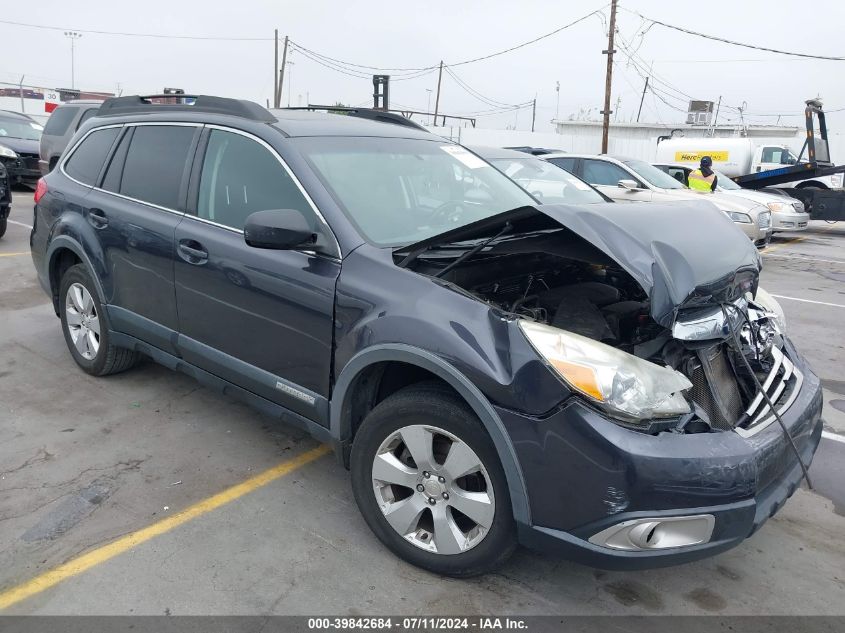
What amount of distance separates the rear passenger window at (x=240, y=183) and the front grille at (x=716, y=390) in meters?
1.75

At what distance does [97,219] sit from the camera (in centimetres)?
407

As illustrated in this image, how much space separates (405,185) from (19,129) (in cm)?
1534

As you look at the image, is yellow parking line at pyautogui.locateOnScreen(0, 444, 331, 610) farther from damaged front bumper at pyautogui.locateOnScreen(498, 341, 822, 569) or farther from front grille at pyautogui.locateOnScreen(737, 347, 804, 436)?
front grille at pyautogui.locateOnScreen(737, 347, 804, 436)

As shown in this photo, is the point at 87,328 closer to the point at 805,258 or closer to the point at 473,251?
the point at 473,251

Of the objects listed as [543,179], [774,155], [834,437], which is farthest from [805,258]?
[774,155]

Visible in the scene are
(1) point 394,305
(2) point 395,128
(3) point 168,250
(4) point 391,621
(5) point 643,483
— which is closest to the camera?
(5) point 643,483

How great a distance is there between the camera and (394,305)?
8.47 ft

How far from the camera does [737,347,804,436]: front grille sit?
246 cm

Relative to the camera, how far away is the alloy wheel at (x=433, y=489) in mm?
2428

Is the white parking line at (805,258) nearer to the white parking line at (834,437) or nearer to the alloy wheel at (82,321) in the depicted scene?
the white parking line at (834,437)

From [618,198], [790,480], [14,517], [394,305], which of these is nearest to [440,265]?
[394,305]

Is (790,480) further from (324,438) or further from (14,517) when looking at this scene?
(14,517)

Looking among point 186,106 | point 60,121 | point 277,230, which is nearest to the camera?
point 277,230

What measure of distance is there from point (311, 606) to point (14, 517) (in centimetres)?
150
